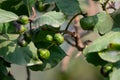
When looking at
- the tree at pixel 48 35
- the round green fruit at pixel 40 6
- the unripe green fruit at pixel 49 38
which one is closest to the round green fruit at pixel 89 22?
the tree at pixel 48 35

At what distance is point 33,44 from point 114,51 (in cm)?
29

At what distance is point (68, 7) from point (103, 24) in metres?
0.13

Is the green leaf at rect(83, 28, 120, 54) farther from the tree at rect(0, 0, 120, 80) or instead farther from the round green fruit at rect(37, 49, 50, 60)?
the round green fruit at rect(37, 49, 50, 60)

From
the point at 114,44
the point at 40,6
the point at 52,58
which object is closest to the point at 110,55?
the point at 114,44

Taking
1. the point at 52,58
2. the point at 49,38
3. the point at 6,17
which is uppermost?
the point at 6,17

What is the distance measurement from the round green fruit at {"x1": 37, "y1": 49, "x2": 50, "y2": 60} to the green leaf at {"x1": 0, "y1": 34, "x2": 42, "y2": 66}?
16 millimetres

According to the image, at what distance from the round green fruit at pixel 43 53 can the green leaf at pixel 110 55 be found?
0.60 ft

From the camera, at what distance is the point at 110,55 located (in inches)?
57.0

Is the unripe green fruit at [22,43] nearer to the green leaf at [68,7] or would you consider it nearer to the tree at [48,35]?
the tree at [48,35]

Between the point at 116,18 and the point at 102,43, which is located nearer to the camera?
the point at 102,43

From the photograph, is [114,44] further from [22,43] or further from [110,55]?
[22,43]

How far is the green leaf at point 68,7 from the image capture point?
5.06 feet

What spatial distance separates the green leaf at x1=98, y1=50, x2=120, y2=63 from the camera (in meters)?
1.45

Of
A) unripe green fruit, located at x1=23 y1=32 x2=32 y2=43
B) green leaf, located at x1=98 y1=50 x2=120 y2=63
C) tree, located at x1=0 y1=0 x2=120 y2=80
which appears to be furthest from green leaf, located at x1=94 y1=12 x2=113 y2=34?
unripe green fruit, located at x1=23 y1=32 x2=32 y2=43
